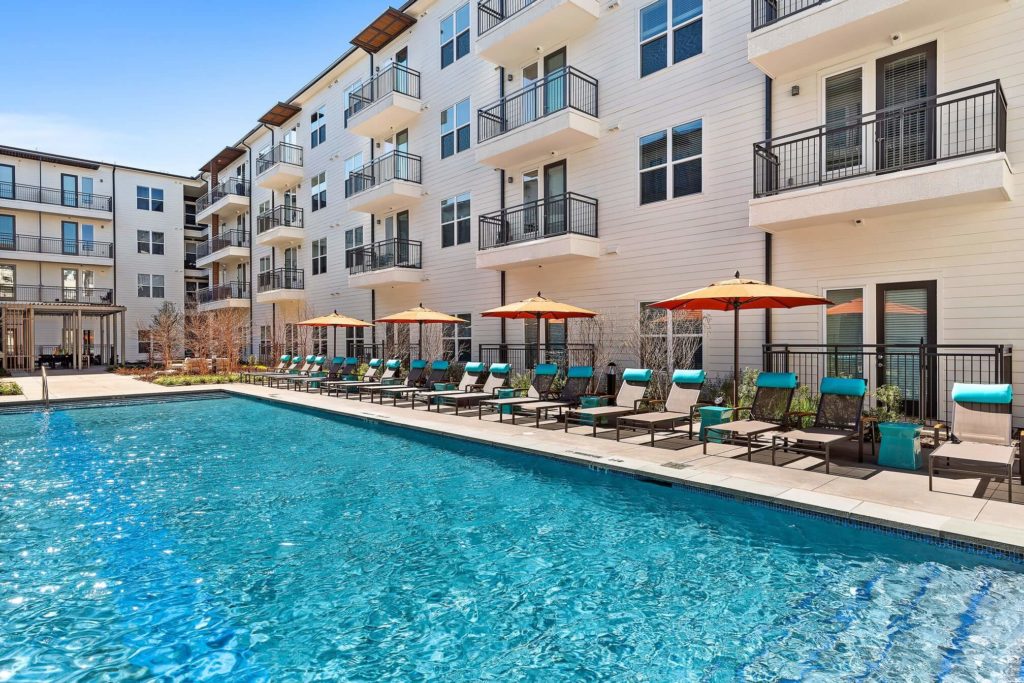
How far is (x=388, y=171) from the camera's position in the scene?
835 inches

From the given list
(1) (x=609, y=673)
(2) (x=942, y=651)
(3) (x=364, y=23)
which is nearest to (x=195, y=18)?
(3) (x=364, y=23)

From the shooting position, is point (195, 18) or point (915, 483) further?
point (195, 18)

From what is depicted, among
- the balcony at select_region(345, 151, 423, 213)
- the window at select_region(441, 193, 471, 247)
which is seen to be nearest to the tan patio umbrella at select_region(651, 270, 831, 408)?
the window at select_region(441, 193, 471, 247)

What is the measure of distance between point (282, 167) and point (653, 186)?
20530 mm

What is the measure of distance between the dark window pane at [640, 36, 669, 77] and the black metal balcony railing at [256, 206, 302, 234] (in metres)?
19.4

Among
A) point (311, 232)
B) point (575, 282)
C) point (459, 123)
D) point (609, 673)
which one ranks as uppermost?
point (459, 123)

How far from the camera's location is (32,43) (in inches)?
571

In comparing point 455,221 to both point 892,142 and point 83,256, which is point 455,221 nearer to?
point 892,142

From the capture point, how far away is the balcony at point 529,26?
14.2 meters

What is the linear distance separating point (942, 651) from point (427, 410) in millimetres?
10807

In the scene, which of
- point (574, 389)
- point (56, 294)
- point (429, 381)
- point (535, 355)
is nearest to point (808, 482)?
point (574, 389)

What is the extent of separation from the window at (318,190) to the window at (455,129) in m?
9.06

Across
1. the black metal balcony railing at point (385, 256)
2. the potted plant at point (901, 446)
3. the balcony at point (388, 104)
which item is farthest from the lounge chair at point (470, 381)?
the balcony at point (388, 104)

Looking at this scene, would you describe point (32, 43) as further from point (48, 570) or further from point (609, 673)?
point (609, 673)
